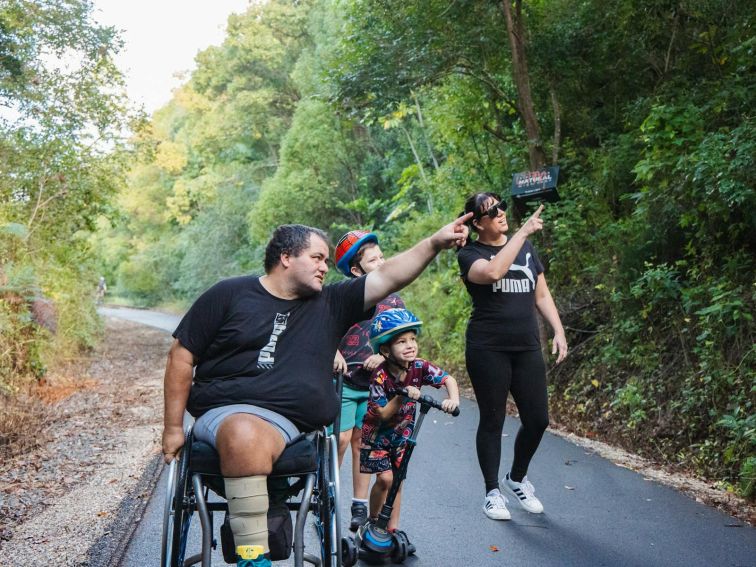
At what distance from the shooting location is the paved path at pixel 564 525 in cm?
470

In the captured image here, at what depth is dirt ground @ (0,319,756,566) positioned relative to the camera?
209 inches

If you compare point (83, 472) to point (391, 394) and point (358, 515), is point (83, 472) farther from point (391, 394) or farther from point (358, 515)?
point (391, 394)

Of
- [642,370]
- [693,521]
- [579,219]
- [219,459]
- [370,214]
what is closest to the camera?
[219,459]

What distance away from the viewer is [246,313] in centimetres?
366

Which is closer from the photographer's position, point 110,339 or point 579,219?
point 579,219

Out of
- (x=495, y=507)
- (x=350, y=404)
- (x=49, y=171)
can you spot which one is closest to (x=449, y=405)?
(x=350, y=404)

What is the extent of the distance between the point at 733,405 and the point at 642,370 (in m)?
1.84

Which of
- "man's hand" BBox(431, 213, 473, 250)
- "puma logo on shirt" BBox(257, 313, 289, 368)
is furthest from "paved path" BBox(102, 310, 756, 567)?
"man's hand" BBox(431, 213, 473, 250)

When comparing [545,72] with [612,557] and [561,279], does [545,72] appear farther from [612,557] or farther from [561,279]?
[612,557]

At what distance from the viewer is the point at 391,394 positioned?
4.64 meters

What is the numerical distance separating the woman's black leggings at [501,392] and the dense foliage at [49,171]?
27.0ft

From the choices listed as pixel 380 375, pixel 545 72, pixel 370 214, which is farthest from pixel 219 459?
pixel 370 214

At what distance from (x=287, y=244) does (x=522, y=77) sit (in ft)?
28.1

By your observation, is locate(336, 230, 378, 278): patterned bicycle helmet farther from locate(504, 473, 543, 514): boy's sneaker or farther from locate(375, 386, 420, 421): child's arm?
locate(504, 473, 543, 514): boy's sneaker
